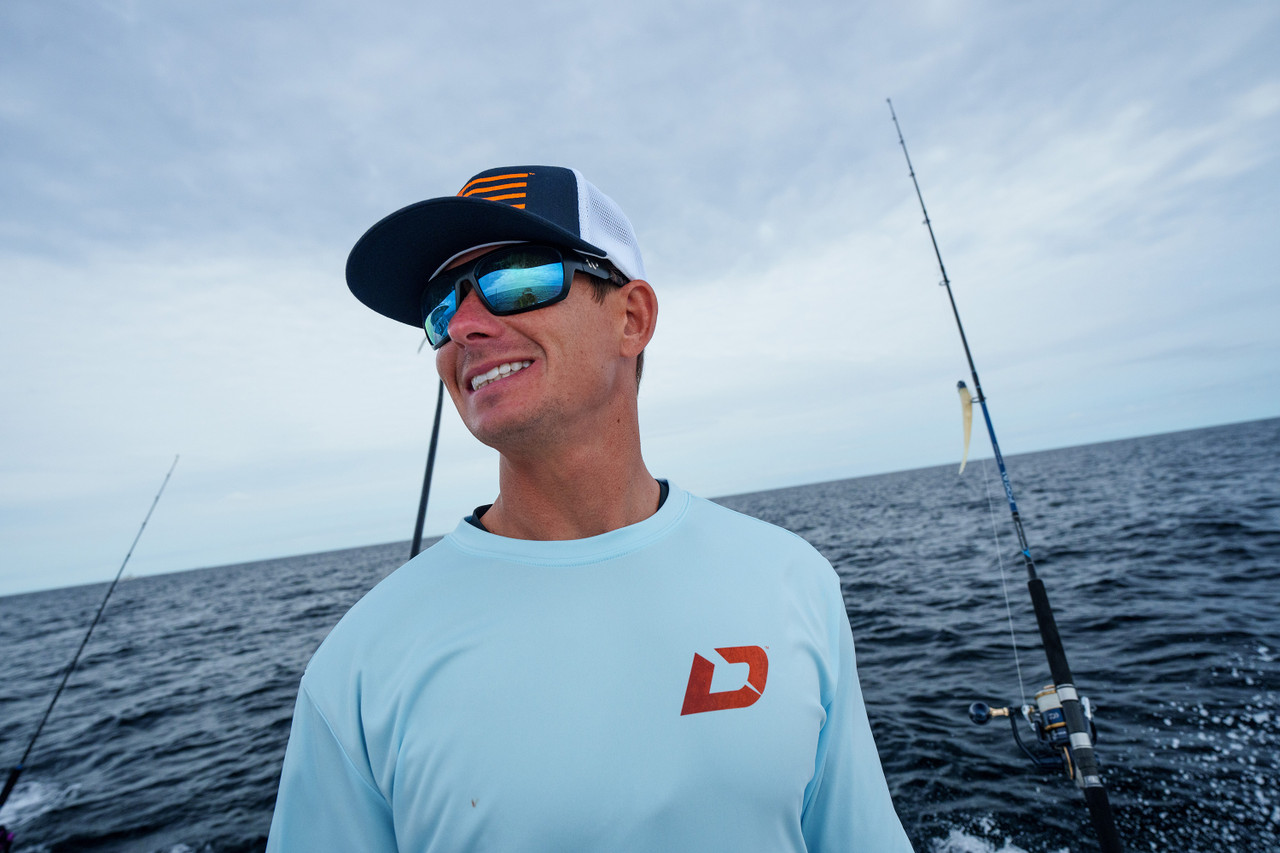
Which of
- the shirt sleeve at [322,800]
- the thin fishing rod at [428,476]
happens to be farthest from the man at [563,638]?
the thin fishing rod at [428,476]

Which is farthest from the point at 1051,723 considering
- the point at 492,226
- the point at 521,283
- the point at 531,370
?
the point at 492,226

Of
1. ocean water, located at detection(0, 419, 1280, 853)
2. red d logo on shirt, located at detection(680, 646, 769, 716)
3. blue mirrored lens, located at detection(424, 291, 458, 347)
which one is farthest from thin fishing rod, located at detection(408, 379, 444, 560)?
ocean water, located at detection(0, 419, 1280, 853)

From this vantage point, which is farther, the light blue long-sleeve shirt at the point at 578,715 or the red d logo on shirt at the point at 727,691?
the red d logo on shirt at the point at 727,691

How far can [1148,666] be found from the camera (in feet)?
25.4

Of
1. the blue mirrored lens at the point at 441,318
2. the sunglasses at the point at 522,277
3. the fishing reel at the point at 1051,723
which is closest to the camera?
the sunglasses at the point at 522,277

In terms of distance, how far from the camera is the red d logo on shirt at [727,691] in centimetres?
135

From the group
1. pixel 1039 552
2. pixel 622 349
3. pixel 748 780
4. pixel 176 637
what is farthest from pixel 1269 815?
pixel 176 637

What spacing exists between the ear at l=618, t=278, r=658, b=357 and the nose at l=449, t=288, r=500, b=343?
438 millimetres

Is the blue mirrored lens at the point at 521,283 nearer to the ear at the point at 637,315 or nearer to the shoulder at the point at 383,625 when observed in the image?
the ear at the point at 637,315

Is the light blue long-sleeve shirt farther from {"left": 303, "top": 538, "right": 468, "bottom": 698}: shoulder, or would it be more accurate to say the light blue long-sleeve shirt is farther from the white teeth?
the white teeth

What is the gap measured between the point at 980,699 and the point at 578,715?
846 centimetres

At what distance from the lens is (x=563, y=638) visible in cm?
140

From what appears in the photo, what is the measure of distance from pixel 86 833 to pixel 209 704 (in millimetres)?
5564

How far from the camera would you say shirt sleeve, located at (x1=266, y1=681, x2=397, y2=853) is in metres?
A: 1.26
